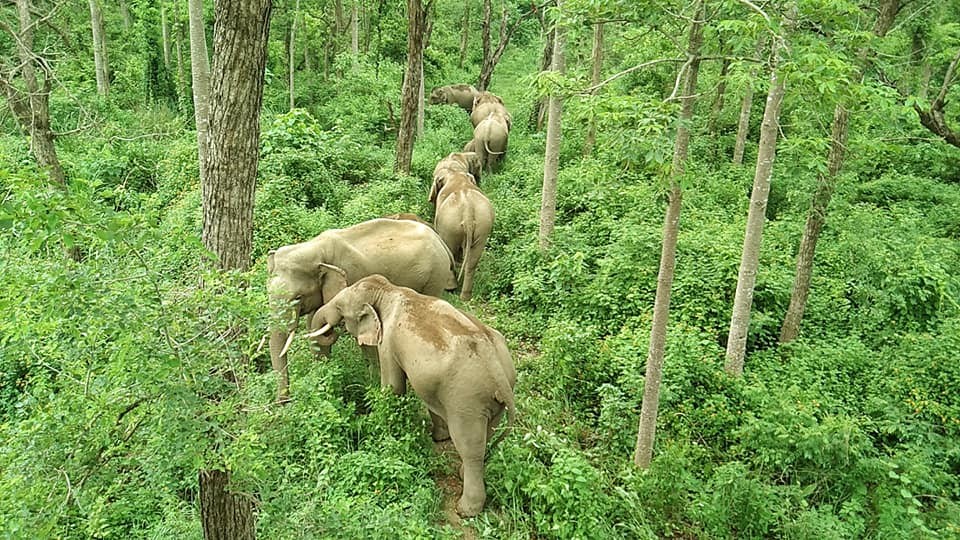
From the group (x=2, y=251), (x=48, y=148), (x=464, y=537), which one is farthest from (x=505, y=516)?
(x=48, y=148)

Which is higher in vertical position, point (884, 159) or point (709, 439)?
point (884, 159)

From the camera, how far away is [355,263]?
792 centimetres

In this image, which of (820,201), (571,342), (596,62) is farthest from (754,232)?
(596,62)

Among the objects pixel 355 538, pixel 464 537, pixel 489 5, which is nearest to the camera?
pixel 355 538

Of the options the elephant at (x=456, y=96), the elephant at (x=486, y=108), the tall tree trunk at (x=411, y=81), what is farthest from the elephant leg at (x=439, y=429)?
the elephant at (x=456, y=96)

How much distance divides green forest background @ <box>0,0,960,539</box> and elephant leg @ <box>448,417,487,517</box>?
195 mm

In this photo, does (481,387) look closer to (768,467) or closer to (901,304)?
(768,467)

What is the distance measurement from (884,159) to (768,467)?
10699 mm

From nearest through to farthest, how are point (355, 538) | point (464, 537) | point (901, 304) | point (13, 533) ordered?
1. point (13, 533)
2. point (355, 538)
3. point (464, 537)
4. point (901, 304)

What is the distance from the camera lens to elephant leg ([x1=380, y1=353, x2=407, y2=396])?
21.3 ft

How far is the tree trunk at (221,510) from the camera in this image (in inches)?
159

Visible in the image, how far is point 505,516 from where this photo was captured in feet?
18.1

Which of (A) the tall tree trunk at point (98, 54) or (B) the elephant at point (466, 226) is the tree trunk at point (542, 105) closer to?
(B) the elephant at point (466, 226)

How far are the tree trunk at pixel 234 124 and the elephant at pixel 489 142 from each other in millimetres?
10193
